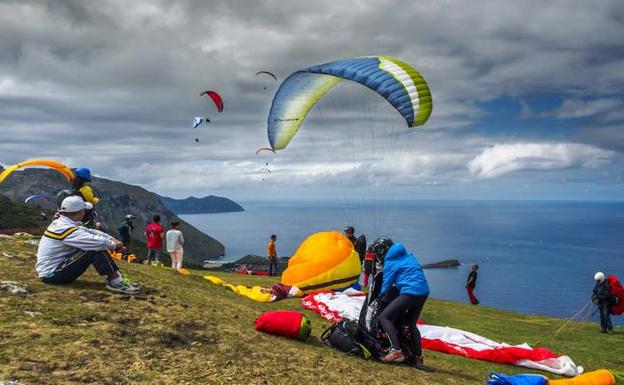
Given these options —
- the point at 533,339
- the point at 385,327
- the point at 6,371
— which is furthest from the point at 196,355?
the point at 533,339

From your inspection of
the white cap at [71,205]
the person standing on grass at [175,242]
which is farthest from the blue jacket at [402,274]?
the person standing on grass at [175,242]

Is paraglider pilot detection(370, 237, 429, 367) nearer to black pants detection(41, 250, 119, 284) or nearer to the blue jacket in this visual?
the blue jacket

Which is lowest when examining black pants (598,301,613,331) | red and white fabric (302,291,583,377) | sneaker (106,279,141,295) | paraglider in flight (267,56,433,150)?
black pants (598,301,613,331)

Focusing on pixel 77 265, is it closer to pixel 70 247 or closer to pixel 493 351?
pixel 70 247

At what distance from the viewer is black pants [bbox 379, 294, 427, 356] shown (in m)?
8.63

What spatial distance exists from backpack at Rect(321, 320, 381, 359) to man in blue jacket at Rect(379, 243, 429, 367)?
31 centimetres

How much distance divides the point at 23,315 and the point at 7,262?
363 cm

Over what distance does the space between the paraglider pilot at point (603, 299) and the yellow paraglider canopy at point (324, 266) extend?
35.8 feet

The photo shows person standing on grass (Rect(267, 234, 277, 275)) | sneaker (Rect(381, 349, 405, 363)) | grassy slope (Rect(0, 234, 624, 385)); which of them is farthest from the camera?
person standing on grass (Rect(267, 234, 277, 275))

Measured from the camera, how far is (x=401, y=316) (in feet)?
29.0

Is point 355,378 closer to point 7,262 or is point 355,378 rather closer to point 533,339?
point 7,262

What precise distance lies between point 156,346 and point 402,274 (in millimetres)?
4774

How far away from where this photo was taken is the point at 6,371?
5.19m

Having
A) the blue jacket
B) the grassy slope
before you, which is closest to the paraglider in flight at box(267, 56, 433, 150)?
the blue jacket
